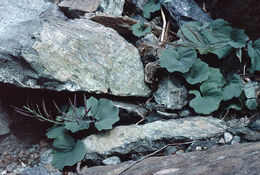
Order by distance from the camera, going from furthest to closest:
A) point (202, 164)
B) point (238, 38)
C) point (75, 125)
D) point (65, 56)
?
point (238, 38) → point (65, 56) → point (75, 125) → point (202, 164)

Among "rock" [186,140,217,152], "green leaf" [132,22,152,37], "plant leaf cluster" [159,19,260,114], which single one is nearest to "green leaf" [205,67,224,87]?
"plant leaf cluster" [159,19,260,114]

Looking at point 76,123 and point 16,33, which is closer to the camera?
point 76,123

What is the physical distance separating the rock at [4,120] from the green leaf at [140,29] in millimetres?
1333

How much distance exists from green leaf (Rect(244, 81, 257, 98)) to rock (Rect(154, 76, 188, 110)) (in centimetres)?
51

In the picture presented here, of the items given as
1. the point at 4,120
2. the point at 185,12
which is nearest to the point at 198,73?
the point at 185,12

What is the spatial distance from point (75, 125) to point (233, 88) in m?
1.30

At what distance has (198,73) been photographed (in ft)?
7.41

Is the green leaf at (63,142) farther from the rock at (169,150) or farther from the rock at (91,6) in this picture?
the rock at (91,6)

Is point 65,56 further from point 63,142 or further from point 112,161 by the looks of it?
point 112,161

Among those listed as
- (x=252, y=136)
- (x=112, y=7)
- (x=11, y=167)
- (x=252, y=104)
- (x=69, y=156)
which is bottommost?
(x=11, y=167)

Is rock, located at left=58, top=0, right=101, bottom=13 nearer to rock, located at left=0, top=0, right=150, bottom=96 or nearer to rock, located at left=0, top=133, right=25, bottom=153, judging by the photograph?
rock, located at left=0, top=0, right=150, bottom=96

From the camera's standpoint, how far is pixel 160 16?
9.64ft

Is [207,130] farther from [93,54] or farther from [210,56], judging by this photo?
[93,54]

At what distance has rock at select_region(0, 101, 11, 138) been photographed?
215 centimetres
